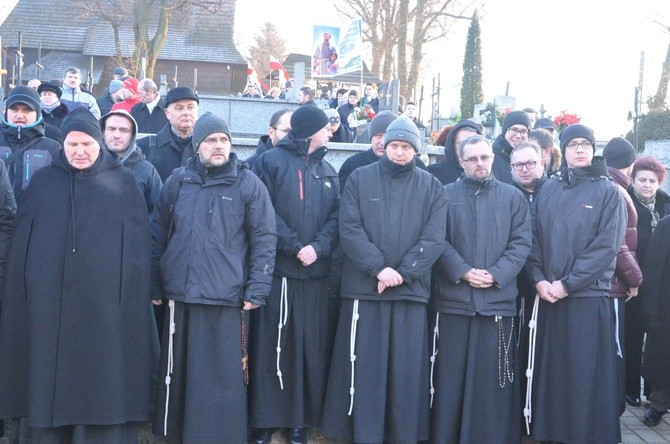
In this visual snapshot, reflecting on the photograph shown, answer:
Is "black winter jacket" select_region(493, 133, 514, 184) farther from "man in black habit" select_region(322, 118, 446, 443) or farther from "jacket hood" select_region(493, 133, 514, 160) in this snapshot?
"man in black habit" select_region(322, 118, 446, 443)

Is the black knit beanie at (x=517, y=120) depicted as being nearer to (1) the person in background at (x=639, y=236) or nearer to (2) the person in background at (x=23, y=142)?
(1) the person in background at (x=639, y=236)

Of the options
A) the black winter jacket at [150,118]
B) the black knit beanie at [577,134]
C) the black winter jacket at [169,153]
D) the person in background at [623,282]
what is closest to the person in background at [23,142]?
the black winter jacket at [169,153]

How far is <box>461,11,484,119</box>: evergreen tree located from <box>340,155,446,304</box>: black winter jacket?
23312 mm

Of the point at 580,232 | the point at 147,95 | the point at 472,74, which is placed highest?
the point at 472,74

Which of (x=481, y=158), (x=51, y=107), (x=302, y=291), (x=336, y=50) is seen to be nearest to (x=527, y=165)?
(x=481, y=158)

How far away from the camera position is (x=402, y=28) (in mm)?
34312

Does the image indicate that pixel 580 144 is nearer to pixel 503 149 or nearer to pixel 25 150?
pixel 503 149

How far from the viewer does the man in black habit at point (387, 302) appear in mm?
5676

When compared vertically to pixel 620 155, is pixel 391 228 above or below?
below

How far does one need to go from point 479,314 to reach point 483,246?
18.9 inches

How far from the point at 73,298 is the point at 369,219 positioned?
2041mm

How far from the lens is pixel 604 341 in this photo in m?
5.93

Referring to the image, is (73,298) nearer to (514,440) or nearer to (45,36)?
(514,440)

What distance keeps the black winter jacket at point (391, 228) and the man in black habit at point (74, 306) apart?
1.47 metres
